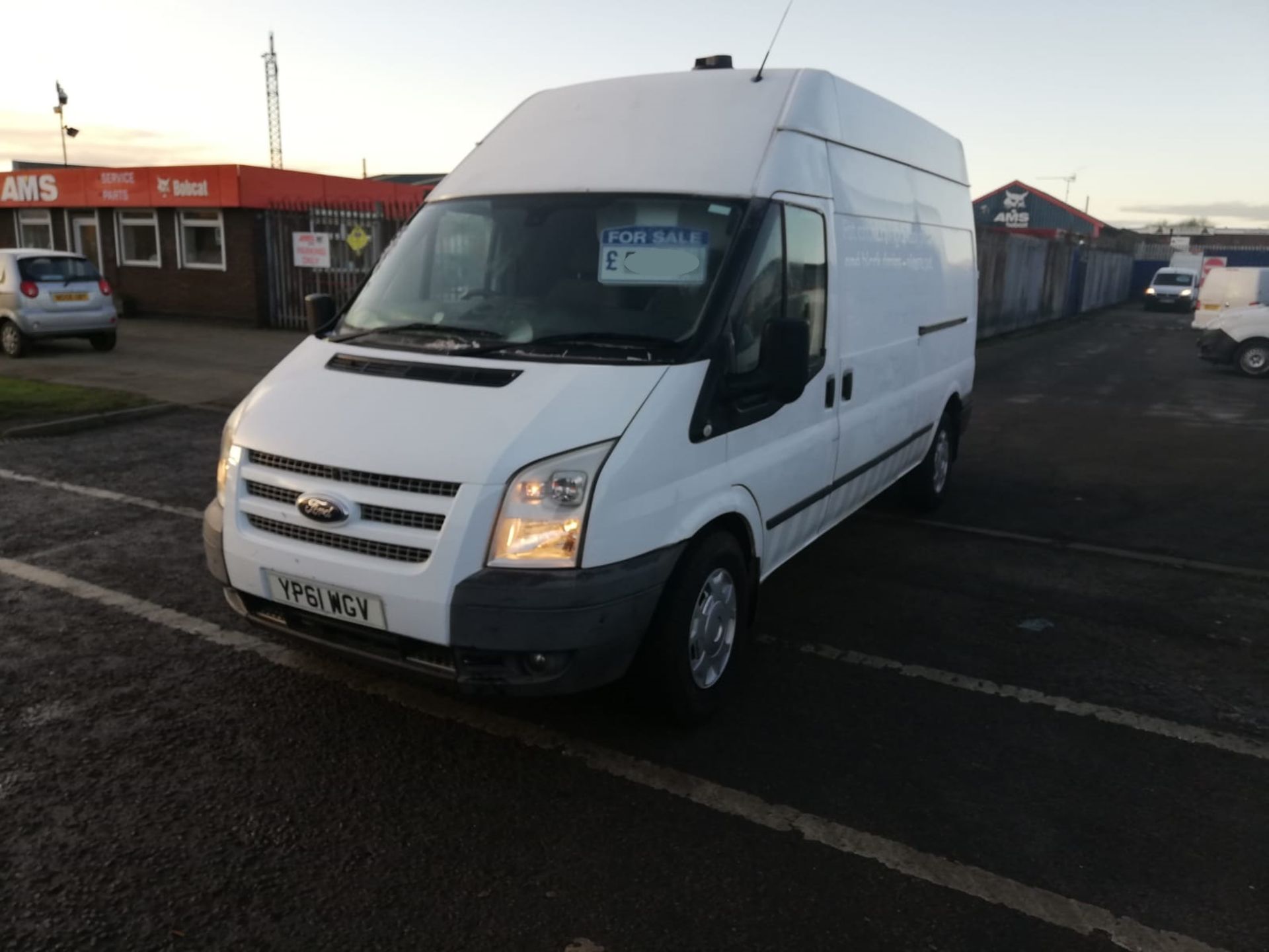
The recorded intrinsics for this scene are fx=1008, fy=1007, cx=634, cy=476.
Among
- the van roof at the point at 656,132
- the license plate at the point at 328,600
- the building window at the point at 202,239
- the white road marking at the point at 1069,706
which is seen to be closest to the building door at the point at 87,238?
the building window at the point at 202,239

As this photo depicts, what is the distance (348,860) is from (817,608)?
2.99 meters

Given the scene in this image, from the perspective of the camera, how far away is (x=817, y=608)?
539 centimetres

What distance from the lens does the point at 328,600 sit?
3518mm

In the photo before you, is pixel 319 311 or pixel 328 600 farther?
pixel 319 311

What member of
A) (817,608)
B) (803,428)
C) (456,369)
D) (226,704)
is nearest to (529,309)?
(456,369)

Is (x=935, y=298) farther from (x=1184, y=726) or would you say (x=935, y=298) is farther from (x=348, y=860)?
(x=348, y=860)

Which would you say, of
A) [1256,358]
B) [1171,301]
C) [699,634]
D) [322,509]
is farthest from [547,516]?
[1171,301]

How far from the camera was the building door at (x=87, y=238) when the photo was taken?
23.7 meters

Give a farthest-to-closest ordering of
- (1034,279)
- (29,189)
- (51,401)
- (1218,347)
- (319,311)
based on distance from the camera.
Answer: (1034,279) < (29,189) < (1218,347) < (51,401) < (319,311)

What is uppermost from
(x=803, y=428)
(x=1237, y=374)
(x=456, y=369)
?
(x=456, y=369)

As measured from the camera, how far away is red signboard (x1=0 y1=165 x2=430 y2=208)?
2008cm

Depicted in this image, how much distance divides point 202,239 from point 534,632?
69.4ft

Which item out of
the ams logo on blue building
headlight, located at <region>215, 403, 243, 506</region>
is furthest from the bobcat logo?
headlight, located at <region>215, 403, 243, 506</region>

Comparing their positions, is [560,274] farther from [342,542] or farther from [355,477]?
[342,542]
